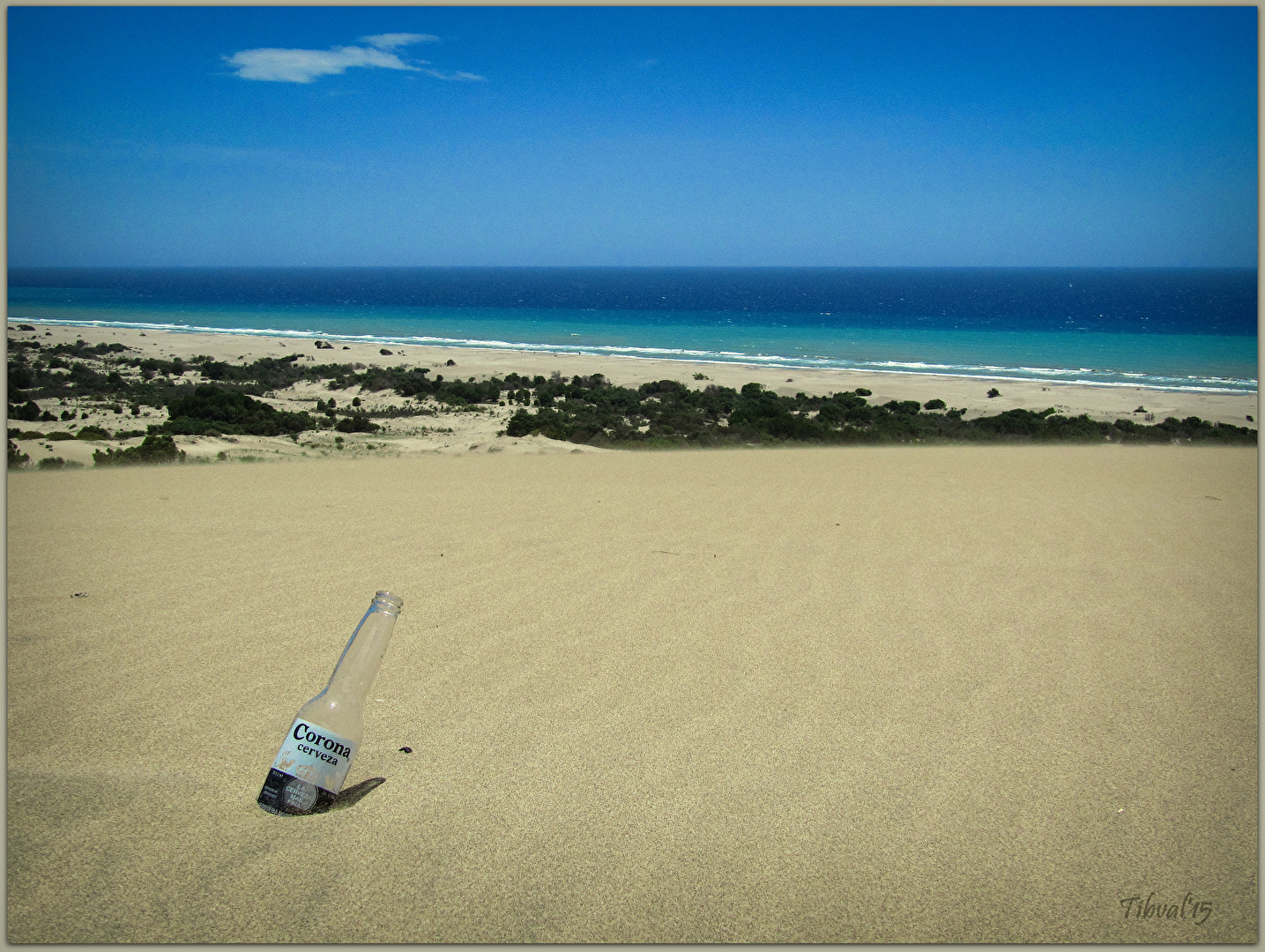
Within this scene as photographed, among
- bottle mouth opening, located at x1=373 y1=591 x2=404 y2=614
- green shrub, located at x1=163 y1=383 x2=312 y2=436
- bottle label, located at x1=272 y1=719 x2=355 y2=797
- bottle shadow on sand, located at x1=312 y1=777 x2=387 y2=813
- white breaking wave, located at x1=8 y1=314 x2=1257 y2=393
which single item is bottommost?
bottle shadow on sand, located at x1=312 y1=777 x2=387 y2=813

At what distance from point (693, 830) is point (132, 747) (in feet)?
5.75

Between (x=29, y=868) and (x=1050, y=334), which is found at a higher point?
(x=1050, y=334)

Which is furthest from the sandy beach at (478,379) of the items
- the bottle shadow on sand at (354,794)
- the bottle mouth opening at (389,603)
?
the bottle mouth opening at (389,603)

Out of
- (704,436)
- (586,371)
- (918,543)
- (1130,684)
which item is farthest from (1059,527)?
(586,371)

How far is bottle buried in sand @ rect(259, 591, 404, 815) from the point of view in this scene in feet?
7.06

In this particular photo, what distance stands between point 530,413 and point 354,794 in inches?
569

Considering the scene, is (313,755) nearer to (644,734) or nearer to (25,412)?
(644,734)

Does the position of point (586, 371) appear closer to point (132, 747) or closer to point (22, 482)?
point (22, 482)

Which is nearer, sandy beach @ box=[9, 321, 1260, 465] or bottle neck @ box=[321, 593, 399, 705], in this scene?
bottle neck @ box=[321, 593, 399, 705]

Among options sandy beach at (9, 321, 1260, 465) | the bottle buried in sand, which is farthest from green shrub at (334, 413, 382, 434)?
the bottle buried in sand

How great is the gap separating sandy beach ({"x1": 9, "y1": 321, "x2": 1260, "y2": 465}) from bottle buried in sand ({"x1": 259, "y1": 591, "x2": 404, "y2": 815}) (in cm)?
899

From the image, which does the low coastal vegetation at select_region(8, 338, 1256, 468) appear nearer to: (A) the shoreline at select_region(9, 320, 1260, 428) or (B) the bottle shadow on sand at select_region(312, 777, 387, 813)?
(A) the shoreline at select_region(9, 320, 1260, 428)

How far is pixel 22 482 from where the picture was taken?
770cm

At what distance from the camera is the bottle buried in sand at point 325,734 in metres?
2.15
